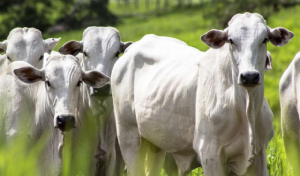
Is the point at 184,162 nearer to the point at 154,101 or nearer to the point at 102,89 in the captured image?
the point at 154,101

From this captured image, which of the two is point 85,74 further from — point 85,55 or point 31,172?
point 31,172

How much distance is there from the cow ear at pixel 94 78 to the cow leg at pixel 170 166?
141 centimetres

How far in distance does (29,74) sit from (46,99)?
0.90 ft

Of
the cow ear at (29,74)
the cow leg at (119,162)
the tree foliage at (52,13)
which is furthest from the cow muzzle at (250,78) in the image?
the tree foliage at (52,13)

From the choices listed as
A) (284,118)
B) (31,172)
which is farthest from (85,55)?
(31,172)

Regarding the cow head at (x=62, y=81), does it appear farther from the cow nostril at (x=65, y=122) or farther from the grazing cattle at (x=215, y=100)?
the grazing cattle at (x=215, y=100)

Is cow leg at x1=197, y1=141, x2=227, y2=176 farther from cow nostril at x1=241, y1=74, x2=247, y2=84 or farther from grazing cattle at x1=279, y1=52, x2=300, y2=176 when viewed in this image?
grazing cattle at x1=279, y1=52, x2=300, y2=176

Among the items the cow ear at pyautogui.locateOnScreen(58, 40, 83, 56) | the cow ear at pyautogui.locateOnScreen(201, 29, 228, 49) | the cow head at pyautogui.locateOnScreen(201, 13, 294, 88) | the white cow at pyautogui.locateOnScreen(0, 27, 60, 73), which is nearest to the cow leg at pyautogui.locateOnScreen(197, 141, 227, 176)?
the cow head at pyautogui.locateOnScreen(201, 13, 294, 88)

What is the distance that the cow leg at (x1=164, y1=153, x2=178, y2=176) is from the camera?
7.63 m

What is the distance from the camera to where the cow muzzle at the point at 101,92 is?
7.32m

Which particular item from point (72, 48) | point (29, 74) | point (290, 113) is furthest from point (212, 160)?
point (72, 48)

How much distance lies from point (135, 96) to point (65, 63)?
0.88 meters

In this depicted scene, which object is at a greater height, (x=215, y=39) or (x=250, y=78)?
(x=215, y=39)

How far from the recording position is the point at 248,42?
5.52 metres
